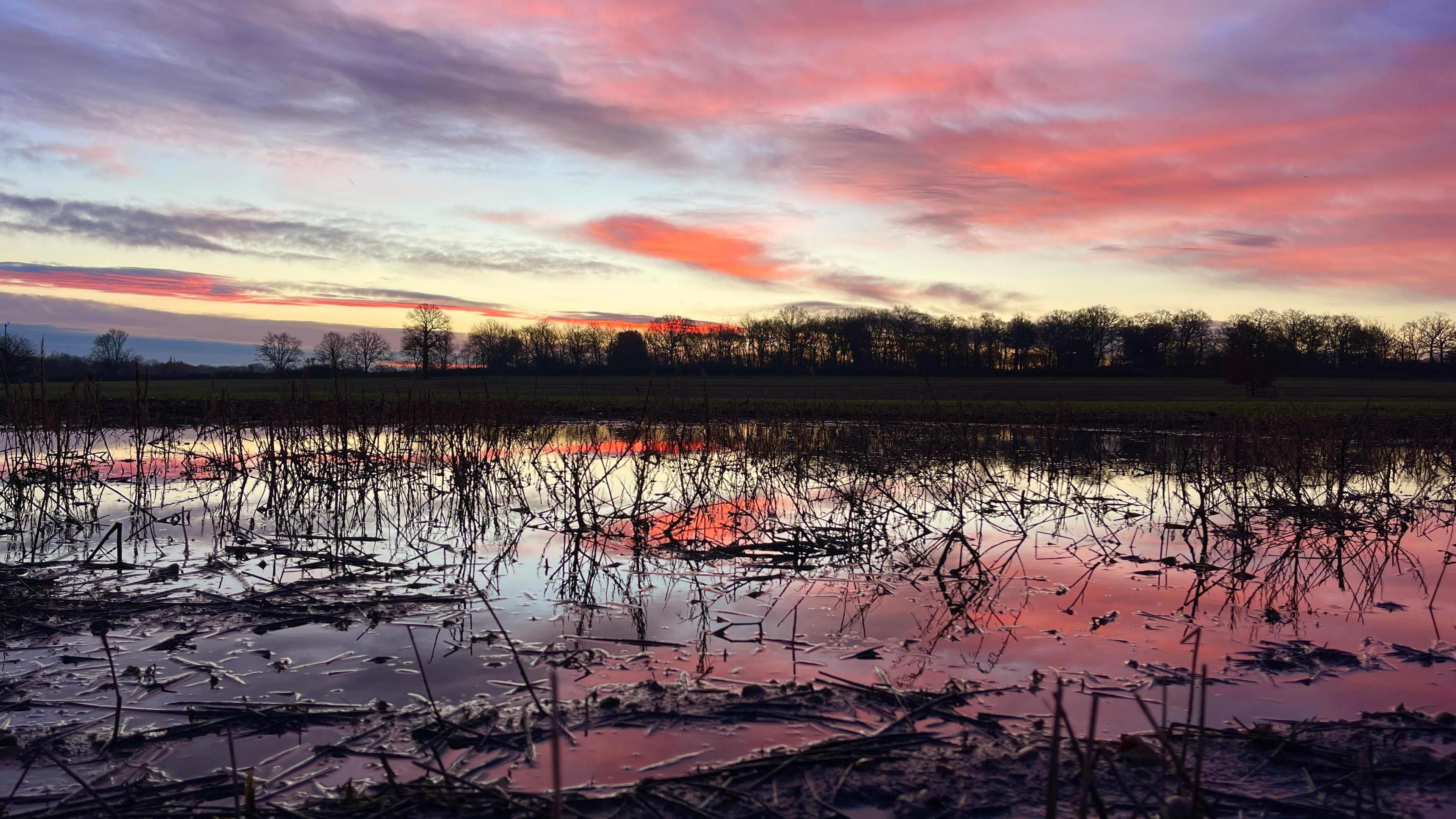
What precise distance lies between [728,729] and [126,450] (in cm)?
1819

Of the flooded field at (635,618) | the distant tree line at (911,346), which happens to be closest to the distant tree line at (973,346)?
the distant tree line at (911,346)

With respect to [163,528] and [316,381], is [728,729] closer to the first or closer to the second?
[163,528]

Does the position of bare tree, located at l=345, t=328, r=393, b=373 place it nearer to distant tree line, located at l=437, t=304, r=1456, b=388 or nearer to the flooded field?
distant tree line, located at l=437, t=304, r=1456, b=388

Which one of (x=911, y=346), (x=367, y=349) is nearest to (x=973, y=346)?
(x=911, y=346)

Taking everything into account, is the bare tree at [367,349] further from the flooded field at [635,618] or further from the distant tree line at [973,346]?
the flooded field at [635,618]

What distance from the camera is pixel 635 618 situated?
6039mm

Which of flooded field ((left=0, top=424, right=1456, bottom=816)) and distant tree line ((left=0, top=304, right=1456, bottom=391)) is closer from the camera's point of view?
flooded field ((left=0, top=424, right=1456, bottom=816))

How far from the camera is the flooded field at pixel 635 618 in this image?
3844 mm

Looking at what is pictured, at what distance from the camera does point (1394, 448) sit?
18.2 meters

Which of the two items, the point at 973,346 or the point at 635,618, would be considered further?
the point at 973,346

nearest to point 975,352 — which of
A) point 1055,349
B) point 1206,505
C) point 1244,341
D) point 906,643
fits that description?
point 1055,349

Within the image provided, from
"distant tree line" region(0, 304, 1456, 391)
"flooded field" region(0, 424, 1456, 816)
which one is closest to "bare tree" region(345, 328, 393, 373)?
"distant tree line" region(0, 304, 1456, 391)

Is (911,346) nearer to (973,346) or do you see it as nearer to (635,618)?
(973,346)

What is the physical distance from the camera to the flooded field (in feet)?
12.6
